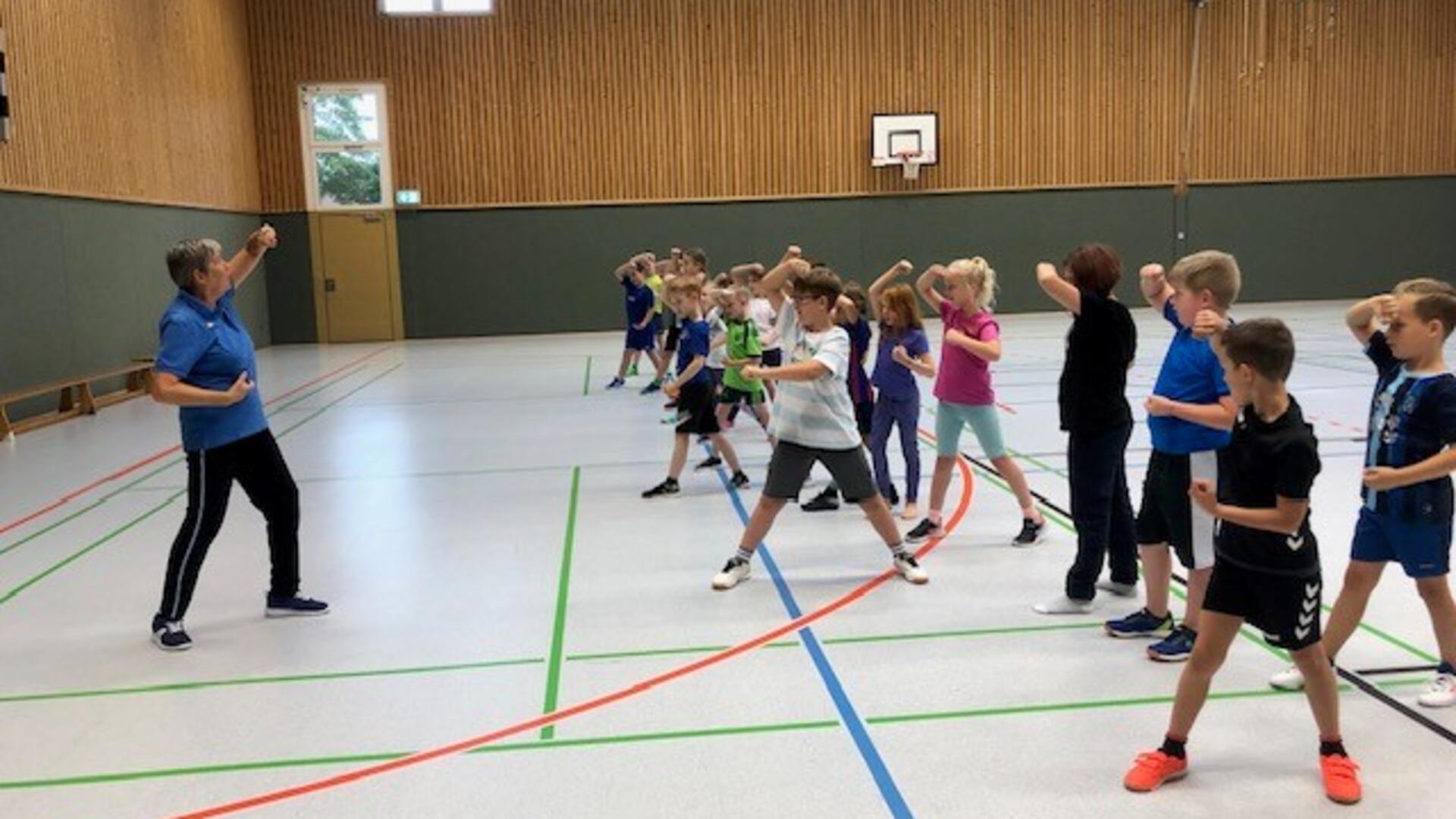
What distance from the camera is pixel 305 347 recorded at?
22234 mm

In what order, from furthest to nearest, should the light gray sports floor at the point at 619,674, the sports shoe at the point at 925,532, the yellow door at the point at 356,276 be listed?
the yellow door at the point at 356,276 → the sports shoe at the point at 925,532 → the light gray sports floor at the point at 619,674

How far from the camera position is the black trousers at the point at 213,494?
4.98 meters

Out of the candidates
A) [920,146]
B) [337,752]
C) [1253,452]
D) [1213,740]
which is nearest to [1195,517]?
[1213,740]

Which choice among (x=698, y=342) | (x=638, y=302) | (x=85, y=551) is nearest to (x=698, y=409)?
(x=698, y=342)

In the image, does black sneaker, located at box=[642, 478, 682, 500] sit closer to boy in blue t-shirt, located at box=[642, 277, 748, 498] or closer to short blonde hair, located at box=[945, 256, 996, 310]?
boy in blue t-shirt, located at box=[642, 277, 748, 498]

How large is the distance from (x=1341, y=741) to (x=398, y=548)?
195 inches

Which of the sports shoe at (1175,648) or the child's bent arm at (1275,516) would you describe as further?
the sports shoe at (1175,648)

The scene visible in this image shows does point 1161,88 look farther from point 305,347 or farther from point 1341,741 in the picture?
point 1341,741

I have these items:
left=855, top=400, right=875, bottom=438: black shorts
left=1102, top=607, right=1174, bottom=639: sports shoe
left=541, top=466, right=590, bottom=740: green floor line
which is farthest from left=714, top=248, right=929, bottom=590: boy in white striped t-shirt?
left=855, top=400, right=875, bottom=438: black shorts

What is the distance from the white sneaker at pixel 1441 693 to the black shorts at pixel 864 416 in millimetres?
3875

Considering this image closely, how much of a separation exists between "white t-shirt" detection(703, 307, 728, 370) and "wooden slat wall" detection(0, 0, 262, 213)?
867 centimetres

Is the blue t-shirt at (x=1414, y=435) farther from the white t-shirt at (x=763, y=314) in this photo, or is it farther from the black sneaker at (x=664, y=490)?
the white t-shirt at (x=763, y=314)

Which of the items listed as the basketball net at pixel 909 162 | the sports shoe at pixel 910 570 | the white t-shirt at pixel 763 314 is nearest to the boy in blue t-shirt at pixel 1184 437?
the sports shoe at pixel 910 570

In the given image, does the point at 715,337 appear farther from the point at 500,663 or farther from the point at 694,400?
the point at 500,663
